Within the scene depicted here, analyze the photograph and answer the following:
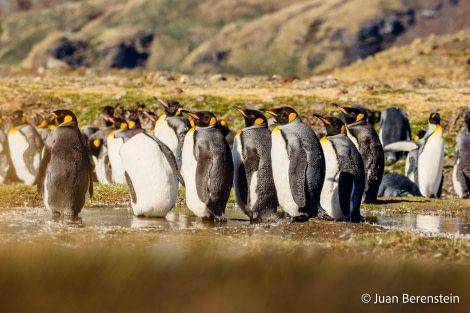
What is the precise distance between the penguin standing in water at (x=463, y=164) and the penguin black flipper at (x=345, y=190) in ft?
24.3

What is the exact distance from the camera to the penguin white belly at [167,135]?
16188mm

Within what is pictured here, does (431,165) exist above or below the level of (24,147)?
below

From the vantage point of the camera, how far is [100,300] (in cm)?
649

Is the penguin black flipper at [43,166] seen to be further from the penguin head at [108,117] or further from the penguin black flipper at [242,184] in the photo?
the penguin head at [108,117]

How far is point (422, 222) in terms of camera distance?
42.1ft

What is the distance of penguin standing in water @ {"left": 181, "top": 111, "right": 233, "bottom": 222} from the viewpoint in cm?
1156

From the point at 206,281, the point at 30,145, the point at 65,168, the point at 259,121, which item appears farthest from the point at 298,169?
the point at 30,145

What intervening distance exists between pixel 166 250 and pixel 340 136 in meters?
5.17

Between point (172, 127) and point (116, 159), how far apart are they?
198cm

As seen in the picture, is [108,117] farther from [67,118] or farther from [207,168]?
[207,168]

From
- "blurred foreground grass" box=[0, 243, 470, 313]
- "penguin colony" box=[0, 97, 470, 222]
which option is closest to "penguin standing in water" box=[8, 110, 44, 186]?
"penguin colony" box=[0, 97, 470, 222]

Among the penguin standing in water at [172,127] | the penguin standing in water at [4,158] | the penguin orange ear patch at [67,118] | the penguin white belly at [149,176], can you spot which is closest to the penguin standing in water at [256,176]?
the penguin white belly at [149,176]

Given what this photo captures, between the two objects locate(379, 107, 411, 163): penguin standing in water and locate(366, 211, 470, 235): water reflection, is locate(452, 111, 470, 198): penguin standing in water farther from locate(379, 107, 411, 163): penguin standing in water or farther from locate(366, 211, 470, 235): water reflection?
locate(366, 211, 470, 235): water reflection

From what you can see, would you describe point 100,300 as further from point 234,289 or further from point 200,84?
point 200,84
